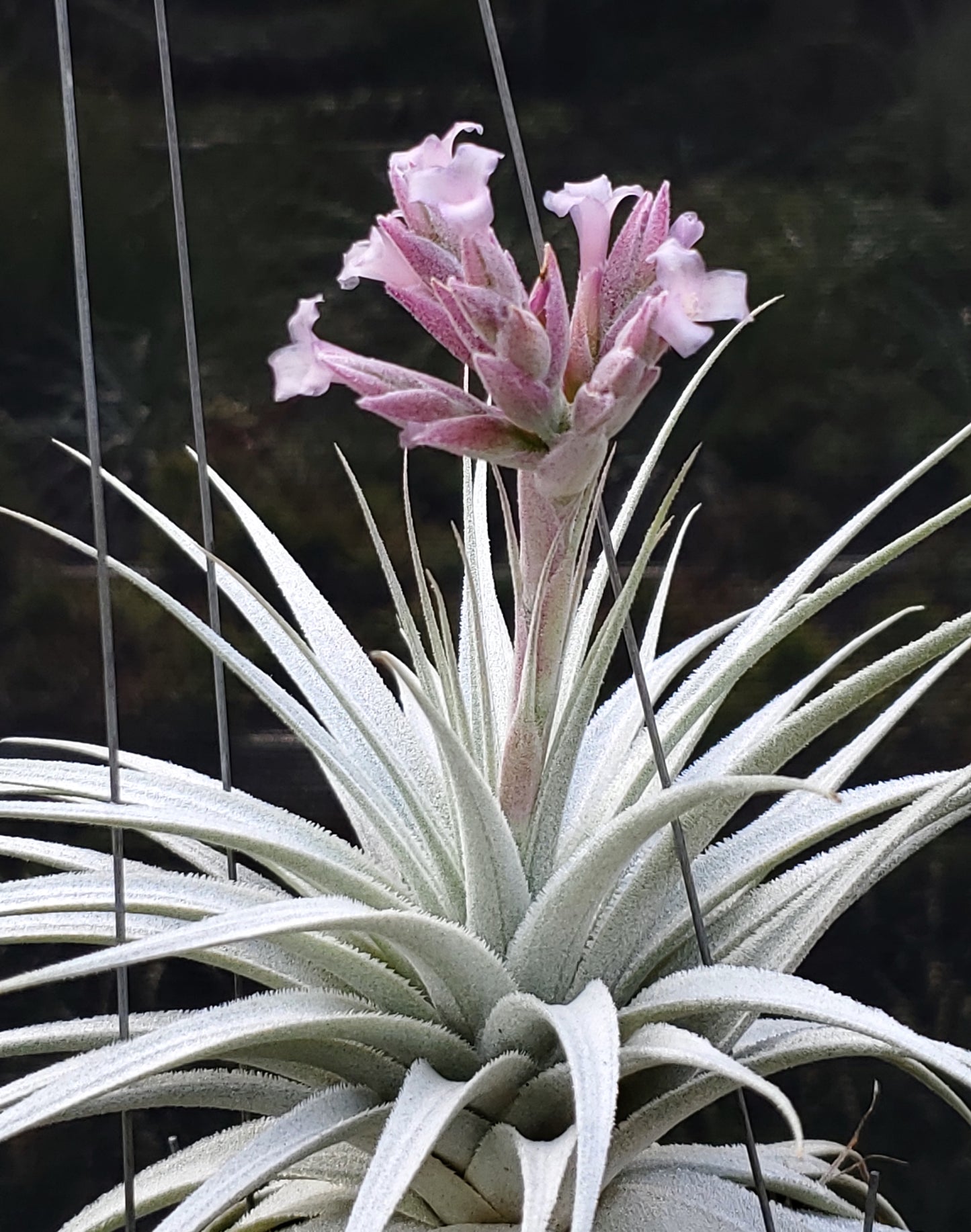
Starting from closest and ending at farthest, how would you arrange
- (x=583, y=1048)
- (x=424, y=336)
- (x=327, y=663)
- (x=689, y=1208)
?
1. (x=583, y=1048)
2. (x=689, y=1208)
3. (x=327, y=663)
4. (x=424, y=336)

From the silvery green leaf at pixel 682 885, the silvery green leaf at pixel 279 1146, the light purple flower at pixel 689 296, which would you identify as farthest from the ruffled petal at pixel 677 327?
the silvery green leaf at pixel 279 1146

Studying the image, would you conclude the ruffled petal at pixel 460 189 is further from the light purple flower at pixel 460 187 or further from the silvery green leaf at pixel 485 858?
the silvery green leaf at pixel 485 858

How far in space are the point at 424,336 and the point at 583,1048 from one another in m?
1.07

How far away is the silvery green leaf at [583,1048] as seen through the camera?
38cm

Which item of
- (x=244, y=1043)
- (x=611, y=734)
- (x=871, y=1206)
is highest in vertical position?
(x=611, y=734)

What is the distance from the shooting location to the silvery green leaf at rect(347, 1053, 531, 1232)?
396 millimetres

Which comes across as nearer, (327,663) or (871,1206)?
(871,1206)

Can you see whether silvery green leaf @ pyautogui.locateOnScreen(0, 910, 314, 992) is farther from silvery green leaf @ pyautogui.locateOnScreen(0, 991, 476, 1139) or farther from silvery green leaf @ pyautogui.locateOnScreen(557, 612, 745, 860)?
silvery green leaf @ pyautogui.locateOnScreen(557, 612, 745, 860)

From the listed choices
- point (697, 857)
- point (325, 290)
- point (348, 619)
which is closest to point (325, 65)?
point (325, 290)

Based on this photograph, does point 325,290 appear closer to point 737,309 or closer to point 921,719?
point 921,719

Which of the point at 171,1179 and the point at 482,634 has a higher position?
the point at 482,634

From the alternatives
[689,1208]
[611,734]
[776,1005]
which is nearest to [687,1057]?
[776,1005]

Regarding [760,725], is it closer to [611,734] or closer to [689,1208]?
[611,734]

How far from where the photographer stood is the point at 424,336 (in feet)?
4.52
